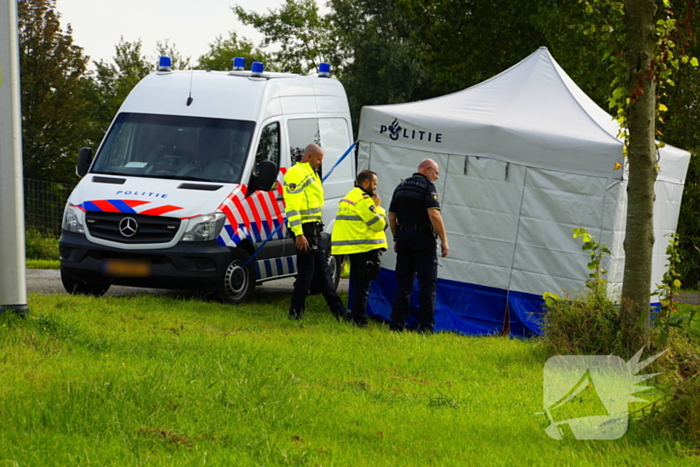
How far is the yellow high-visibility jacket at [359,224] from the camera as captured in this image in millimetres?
9422

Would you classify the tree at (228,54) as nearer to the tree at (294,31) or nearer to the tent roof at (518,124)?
the tree at (294,31)

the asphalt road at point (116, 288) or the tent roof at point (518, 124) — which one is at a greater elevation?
the tent roof at point (518, 124)

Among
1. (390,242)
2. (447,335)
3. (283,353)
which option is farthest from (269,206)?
(283,353)

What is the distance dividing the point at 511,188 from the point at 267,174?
2837mm

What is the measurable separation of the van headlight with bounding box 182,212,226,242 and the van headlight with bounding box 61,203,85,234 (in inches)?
49.9

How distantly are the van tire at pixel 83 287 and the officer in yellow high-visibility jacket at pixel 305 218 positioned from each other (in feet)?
8.73

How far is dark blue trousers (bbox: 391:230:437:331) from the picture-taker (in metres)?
9.28

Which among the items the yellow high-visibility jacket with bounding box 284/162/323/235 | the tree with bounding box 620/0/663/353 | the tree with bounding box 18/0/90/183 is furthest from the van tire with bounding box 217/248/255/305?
the tree with bounding box 18/0/90/183

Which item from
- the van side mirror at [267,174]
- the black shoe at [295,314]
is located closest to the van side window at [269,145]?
the van side mirror at [267,174]

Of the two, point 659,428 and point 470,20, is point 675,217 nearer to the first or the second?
point 659,428

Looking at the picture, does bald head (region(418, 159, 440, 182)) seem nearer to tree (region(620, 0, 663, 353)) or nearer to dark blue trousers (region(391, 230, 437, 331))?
dark blue trousers (region(391, 230, 437, 331))

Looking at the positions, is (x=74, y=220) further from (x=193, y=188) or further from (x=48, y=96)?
(x=48, y=96)

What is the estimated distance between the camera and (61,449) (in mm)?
4215

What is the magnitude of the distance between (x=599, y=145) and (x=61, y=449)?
6815 millimetres
